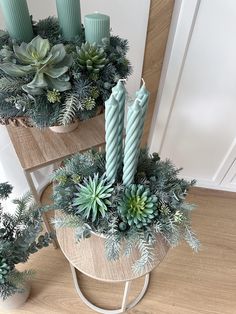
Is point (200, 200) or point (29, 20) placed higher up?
point (29, 20)

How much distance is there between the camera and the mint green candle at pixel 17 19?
20.7 inches

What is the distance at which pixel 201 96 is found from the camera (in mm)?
985

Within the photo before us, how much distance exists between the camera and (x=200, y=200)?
1.40m

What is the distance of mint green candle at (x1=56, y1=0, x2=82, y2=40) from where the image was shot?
1.82 ft

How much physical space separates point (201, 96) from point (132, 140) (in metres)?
0.61

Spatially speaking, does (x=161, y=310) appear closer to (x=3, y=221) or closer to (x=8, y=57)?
(x=3, y=221)

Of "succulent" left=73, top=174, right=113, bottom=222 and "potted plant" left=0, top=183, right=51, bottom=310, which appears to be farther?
"potted plant" left=0, top=183, right=51, bottom=310

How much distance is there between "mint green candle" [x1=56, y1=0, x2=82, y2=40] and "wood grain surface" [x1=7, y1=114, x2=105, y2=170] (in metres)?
0.30

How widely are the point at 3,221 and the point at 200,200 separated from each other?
1029 mm

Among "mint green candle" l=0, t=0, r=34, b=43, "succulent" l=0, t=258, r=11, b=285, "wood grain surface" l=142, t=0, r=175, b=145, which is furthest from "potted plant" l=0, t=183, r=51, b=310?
"wood grain surface" l=142, t=0, r=175, b=145

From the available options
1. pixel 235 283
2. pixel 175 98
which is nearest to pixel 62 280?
pixel 235 283

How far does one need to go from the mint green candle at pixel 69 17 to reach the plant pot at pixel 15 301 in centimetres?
91

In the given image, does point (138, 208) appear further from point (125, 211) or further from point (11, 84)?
point (11, 84)

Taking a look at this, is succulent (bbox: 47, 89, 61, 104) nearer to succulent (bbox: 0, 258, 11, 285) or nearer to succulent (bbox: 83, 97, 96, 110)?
succulent (bbox: 83, 97, 96, 110)
